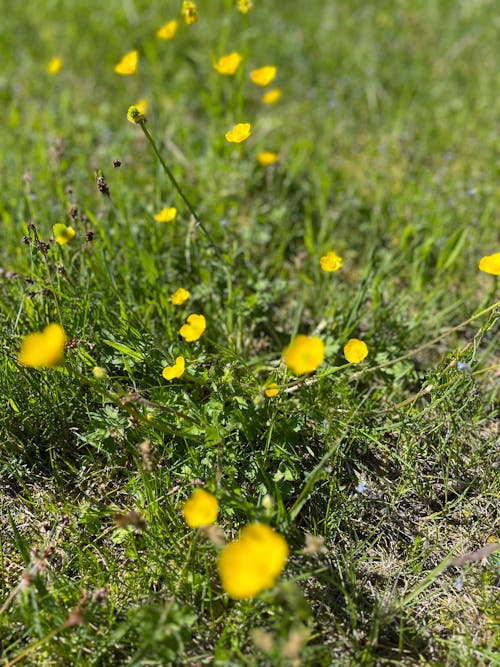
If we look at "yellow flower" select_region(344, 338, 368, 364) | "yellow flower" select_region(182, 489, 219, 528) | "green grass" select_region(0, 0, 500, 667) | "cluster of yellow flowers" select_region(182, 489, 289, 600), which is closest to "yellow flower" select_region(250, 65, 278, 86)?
"green grass" select_region(0, 0, 500, 667)

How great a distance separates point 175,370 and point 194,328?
237 mm

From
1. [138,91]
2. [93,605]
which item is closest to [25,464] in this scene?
[93,605]

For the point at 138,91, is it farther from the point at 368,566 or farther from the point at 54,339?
the point at 368,566

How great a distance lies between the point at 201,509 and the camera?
165 centimetres

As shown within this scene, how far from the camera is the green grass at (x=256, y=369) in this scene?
5.72ft

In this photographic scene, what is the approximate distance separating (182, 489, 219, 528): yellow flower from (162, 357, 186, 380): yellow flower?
477 millimetres

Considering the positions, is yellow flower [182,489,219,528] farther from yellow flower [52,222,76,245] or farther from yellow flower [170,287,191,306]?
yellow flower [52,222,76,245]

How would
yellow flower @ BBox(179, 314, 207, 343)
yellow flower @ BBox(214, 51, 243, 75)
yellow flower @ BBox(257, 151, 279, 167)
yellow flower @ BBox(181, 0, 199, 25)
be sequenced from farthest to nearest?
yellow flower @ BBox(257, 151, 279, 167) → yellow flower @ BBox(214, 51, 243, 75) → yellow flower @ BBox(181, 0, 199, 25) → yellow flower @ BBox(179, 314, 207, 343)

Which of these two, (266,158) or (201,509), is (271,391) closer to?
(201,509)

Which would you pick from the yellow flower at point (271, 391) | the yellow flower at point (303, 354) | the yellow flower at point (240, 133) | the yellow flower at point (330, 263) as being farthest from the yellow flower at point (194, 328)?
the yellow flower at point (240, 133)

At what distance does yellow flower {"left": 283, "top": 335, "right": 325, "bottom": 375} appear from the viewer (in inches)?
70.8

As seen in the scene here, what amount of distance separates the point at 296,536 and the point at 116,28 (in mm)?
3980

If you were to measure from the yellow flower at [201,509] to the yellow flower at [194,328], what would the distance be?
0.68 metres

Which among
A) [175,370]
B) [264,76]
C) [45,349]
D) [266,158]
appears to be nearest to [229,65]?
[264,76]
